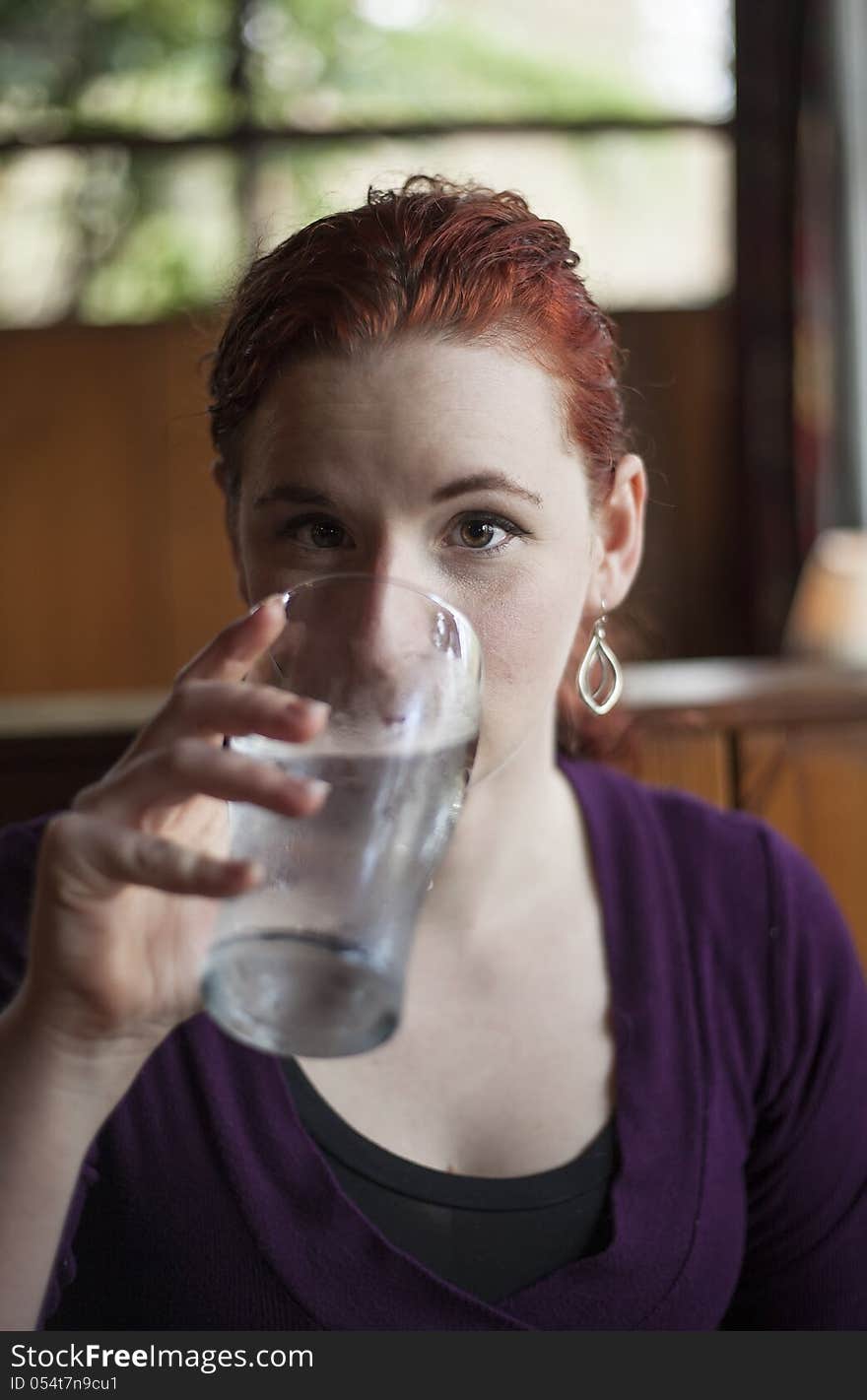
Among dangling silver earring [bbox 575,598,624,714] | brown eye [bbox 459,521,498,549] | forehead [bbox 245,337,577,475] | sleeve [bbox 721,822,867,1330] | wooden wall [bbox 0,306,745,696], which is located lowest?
wooden wall [bbox 0,306,745,696]

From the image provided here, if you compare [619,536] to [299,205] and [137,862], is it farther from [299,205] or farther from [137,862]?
[299,205]

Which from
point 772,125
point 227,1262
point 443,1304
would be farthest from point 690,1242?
point 772,125

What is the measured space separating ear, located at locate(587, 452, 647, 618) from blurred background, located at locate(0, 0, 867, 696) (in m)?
3.25

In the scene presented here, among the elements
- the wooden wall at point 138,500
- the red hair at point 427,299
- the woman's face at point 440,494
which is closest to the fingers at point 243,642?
the woman's face at point 440,494

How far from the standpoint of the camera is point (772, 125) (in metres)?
4.41

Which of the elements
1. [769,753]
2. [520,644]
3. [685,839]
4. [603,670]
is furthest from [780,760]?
[520,644]

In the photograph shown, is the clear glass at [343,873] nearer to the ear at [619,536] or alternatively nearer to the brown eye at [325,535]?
the brown eye at [325,535]

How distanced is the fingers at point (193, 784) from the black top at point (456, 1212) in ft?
1.38

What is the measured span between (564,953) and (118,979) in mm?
553

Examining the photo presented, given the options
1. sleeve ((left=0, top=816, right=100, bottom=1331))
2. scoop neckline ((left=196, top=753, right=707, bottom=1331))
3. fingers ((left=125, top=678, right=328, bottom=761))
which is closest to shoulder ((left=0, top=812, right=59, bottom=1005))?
sleeve ((left=0, top=816, right=100, bottom=1331))

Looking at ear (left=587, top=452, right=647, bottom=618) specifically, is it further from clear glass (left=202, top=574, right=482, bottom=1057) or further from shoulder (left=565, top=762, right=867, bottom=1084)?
clear glass (left=202, top=574, right=482, bottom=1057)

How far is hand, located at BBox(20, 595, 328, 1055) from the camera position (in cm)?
65

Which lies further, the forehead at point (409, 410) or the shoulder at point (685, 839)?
the shoulder at point (685, 839)

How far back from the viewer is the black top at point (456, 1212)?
1.04 m
